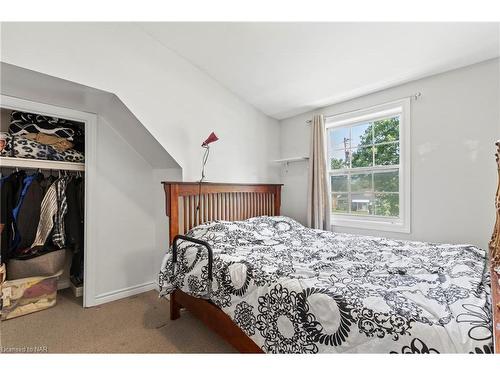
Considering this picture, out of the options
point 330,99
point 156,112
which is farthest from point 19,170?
point 330,99

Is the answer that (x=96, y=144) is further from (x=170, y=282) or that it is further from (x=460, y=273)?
(x=460, y=273)

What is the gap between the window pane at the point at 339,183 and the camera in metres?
2.87

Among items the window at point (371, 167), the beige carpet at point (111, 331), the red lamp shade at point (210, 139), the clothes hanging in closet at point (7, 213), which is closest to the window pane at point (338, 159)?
the window at point (371, 167)

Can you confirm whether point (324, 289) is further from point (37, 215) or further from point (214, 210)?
point (37, 215)

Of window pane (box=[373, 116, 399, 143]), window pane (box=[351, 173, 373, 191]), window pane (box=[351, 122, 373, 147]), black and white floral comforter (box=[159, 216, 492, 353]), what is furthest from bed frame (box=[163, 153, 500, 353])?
window pane (box=[373, 116, 399, 143])

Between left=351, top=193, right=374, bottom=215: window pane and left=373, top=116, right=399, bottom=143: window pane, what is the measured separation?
600mm

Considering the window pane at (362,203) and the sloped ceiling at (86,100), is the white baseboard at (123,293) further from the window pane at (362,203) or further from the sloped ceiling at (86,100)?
the window pane at (362,203)

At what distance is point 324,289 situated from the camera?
1.12m

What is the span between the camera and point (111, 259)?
2.48m

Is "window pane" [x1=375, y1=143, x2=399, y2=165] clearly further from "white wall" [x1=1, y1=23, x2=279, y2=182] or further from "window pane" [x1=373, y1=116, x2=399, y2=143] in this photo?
"white wall" [x1=1, y1=23, x2=279, y2=182]

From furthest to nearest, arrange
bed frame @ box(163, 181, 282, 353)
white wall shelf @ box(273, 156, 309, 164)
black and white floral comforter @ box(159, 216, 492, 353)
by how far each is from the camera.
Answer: white wall shelf @ box(273, 156, 309, 164), bed frame @ box(163, 181, 282, 353), black and white floral comforter @ box(159, 216, 492, 353)

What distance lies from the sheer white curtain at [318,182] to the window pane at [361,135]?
328 millimetres

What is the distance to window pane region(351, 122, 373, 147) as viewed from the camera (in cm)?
267
